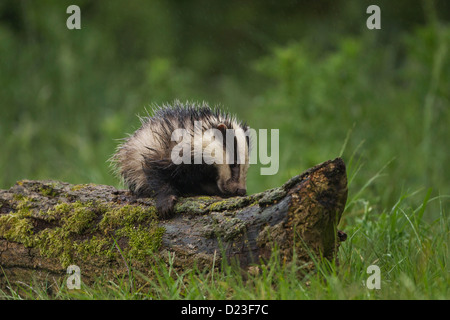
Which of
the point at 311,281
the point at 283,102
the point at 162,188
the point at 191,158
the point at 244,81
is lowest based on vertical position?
the point at 311,281

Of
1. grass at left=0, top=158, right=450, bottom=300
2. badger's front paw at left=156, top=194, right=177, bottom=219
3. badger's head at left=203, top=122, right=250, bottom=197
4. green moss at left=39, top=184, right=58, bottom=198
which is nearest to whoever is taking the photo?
grass at left=0, top=158, right=450, bottom=300

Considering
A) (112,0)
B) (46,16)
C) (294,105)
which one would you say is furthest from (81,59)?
(294,105)

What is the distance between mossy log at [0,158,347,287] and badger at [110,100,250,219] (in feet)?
0.92

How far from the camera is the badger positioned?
459cm

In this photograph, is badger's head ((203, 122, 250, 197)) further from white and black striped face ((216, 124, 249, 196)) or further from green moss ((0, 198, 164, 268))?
green moss ((0, 198, 164, 268))

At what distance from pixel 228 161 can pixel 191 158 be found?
30 cm

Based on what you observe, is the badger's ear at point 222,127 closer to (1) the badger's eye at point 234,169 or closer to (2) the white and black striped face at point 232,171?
(2) the white and black striped face at point 232,171

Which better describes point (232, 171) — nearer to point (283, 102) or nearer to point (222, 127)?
point (222, 127)

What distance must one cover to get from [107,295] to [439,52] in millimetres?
5749

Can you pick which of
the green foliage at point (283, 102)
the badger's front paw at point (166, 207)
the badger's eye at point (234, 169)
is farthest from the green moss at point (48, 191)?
the badger's eye at point (234, 169)

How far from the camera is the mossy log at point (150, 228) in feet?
11.8

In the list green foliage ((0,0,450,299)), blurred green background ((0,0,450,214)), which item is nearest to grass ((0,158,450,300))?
green foliage ((0,0,450,299))

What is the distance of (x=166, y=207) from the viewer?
4.10m

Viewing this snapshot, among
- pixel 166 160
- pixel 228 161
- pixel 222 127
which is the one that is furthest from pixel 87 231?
pixel 222 127
